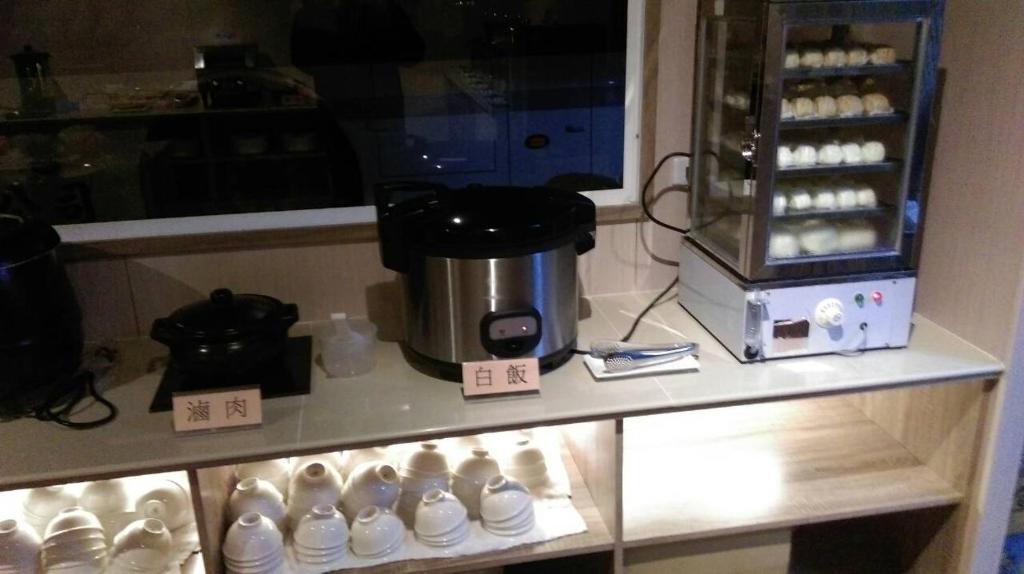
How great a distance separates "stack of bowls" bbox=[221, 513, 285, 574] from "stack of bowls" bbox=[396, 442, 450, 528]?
22 cm

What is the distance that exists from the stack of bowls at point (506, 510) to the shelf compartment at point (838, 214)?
0.62m

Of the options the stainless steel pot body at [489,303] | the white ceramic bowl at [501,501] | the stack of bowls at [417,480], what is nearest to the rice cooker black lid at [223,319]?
the stainless steel pot body at [489,303]

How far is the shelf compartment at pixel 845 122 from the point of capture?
1271mm

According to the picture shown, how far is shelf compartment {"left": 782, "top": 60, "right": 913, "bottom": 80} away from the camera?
1247 mm

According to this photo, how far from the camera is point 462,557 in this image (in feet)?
4.20

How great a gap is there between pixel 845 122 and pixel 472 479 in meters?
0.84

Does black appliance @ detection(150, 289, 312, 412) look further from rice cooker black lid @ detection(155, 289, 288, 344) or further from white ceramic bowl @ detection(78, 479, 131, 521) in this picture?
white ceramic bowl @ detection(78, 479, 131, 521)

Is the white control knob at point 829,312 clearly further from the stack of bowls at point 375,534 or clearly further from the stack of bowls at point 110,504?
the stack of bowls at point 110,504

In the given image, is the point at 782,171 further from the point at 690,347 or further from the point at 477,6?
the point at 477,6

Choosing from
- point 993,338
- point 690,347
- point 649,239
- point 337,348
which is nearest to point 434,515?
point 337,348

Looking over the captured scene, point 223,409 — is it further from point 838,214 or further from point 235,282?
point 838,214

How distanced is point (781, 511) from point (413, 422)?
0.65 m

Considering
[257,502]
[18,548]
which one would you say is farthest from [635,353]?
[18,548]

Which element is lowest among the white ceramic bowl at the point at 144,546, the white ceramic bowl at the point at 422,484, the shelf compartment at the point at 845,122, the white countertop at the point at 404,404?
the white ceramic bowl at the point at 144,546
